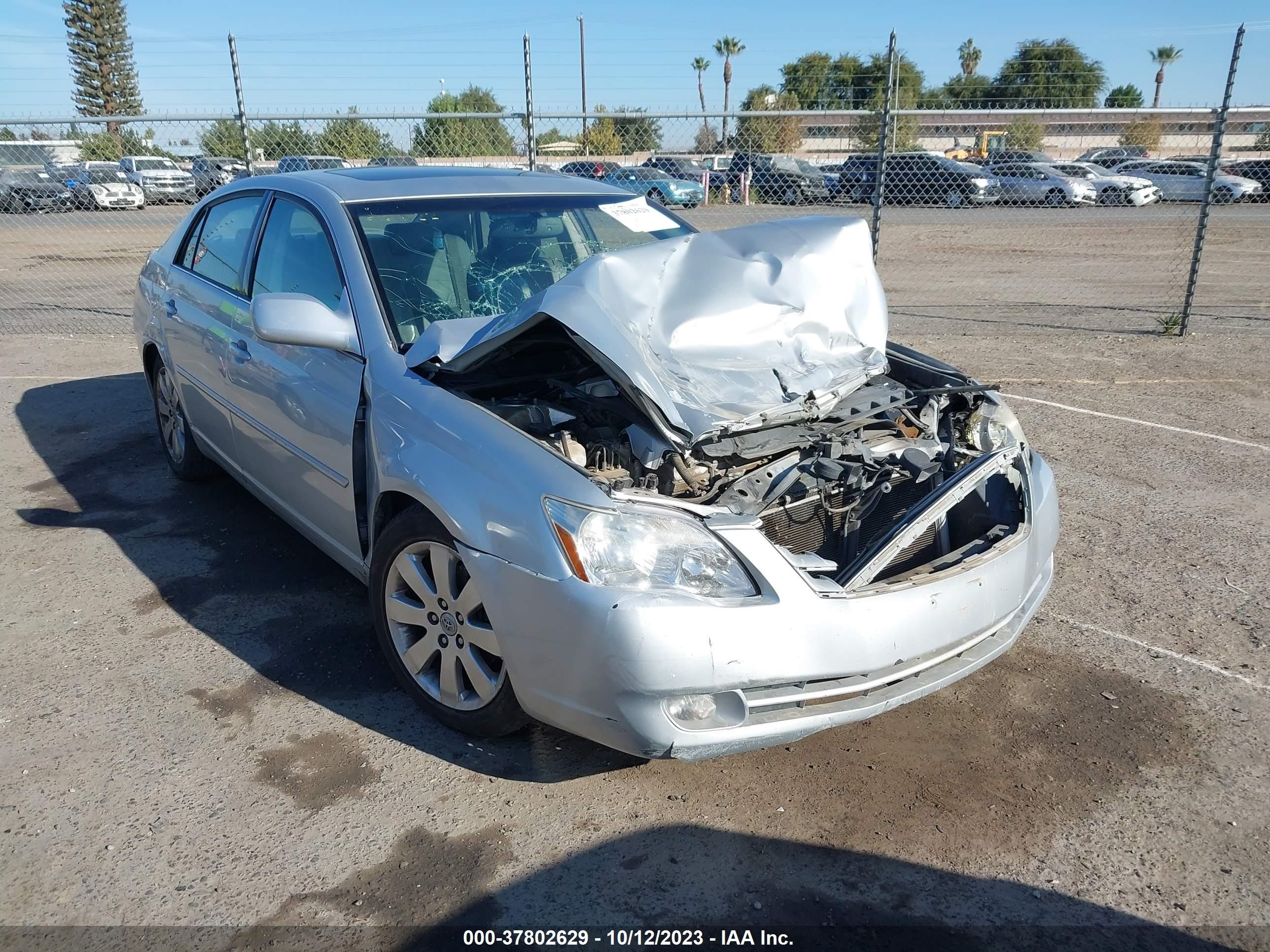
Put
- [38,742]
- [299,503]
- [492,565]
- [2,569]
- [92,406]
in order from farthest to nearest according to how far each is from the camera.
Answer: [92,406] → [2,569] → [299,503] → [38,742] → [492,565]

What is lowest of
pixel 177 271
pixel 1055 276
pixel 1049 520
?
pixel 1055 276

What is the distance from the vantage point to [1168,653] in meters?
3.69

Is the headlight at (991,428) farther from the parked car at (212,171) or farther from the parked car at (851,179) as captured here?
the parked car at (851,179)

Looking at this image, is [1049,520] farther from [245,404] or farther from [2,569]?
[2,569]

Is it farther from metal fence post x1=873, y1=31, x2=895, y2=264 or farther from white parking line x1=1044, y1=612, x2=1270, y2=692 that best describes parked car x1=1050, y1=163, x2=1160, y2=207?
white parking line x1=1044, y1=612, x2=1270, y2=692

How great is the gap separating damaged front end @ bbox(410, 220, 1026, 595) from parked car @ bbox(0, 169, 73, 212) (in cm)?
1535

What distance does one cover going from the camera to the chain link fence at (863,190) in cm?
1055

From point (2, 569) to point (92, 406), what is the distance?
317cm

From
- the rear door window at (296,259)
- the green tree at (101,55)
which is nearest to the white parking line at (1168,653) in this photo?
the rear door window at (296,259)

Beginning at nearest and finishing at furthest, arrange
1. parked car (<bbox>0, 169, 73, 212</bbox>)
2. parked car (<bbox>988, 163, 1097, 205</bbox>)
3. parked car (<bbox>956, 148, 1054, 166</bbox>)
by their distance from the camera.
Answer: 1. parked car (<bbox>0, 169, 73, 212</bbox>)
2. parked car (<bbox>988, 163, 1097, 205</bbox>)
3. parked car (<bbox>956, 148, 1054, 166</bbox>)

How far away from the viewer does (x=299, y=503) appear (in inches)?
156

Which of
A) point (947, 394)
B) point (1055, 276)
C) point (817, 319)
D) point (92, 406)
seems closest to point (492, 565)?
point (817, 319)

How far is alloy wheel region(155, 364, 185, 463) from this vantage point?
5324 millimetres

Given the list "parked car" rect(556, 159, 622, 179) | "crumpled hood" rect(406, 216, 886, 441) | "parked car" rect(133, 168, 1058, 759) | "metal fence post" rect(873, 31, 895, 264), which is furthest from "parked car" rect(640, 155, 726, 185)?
"crumpled hood" rect(406, 216, 886, 441)
